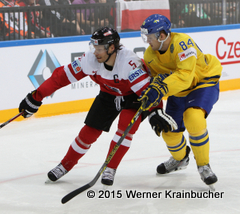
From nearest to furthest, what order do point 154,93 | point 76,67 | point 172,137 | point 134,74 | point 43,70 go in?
Result: point 154,93
point 134,74
point 76,67
point 172,137
point 43,70

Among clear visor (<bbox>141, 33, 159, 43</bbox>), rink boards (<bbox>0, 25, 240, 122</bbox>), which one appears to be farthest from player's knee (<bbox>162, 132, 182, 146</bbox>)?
rink boards (<bbox>0, 25, 240, 122</bbox>)

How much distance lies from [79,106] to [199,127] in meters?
3.10

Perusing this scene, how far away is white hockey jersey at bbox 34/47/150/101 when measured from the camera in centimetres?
277

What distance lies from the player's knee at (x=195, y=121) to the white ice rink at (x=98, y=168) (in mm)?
450

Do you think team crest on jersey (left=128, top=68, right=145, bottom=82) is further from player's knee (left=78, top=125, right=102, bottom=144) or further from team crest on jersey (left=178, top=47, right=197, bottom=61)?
player's knee (left=78, top=125, right=102, bottom=144)

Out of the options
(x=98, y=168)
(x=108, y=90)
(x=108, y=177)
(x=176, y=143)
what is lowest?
(x=98, y=168)

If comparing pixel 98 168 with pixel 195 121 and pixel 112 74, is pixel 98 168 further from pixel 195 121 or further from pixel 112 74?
pixel 195 121

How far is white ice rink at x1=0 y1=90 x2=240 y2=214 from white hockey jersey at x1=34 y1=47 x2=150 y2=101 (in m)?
0.70

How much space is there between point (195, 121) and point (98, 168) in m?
1.12

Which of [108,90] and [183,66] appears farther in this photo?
[108,90]

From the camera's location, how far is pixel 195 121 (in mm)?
2727

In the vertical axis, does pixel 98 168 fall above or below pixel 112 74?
below

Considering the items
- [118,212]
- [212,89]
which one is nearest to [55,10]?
[212,89]

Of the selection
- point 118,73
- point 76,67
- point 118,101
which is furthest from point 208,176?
point 76,67
